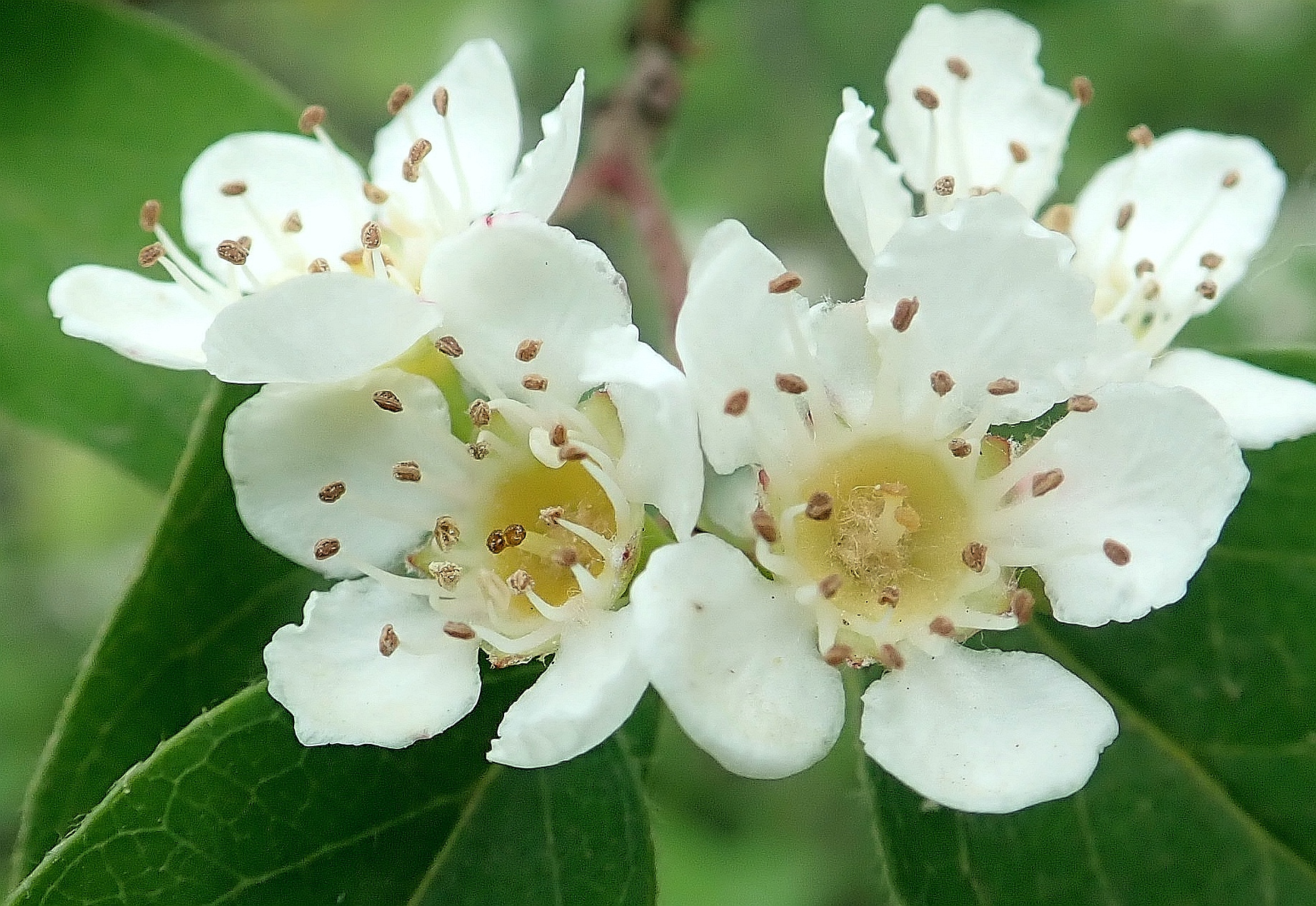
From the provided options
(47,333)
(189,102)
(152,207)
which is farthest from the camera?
(189,102)

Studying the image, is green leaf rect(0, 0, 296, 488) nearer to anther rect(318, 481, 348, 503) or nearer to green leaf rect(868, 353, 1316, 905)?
anther rect(318, 481, 348, 503)

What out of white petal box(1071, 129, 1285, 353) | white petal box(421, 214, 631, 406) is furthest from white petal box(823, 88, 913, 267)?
white petal box(1071, 129, 1285, 353)

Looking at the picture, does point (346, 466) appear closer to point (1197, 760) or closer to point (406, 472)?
point (406, 472)

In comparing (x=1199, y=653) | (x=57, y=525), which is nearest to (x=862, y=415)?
(x=1199, y=653)

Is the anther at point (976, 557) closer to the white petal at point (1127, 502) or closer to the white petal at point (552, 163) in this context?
the white petal at point (1127, 502)

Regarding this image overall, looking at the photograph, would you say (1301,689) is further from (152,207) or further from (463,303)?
(152,207)

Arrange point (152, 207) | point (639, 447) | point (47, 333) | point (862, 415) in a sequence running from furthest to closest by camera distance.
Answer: point (47, 333) → point (152, 207) → point (862, 415) → point (639, 447)

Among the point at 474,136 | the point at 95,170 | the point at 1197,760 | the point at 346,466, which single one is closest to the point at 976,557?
the point at 1197,760
